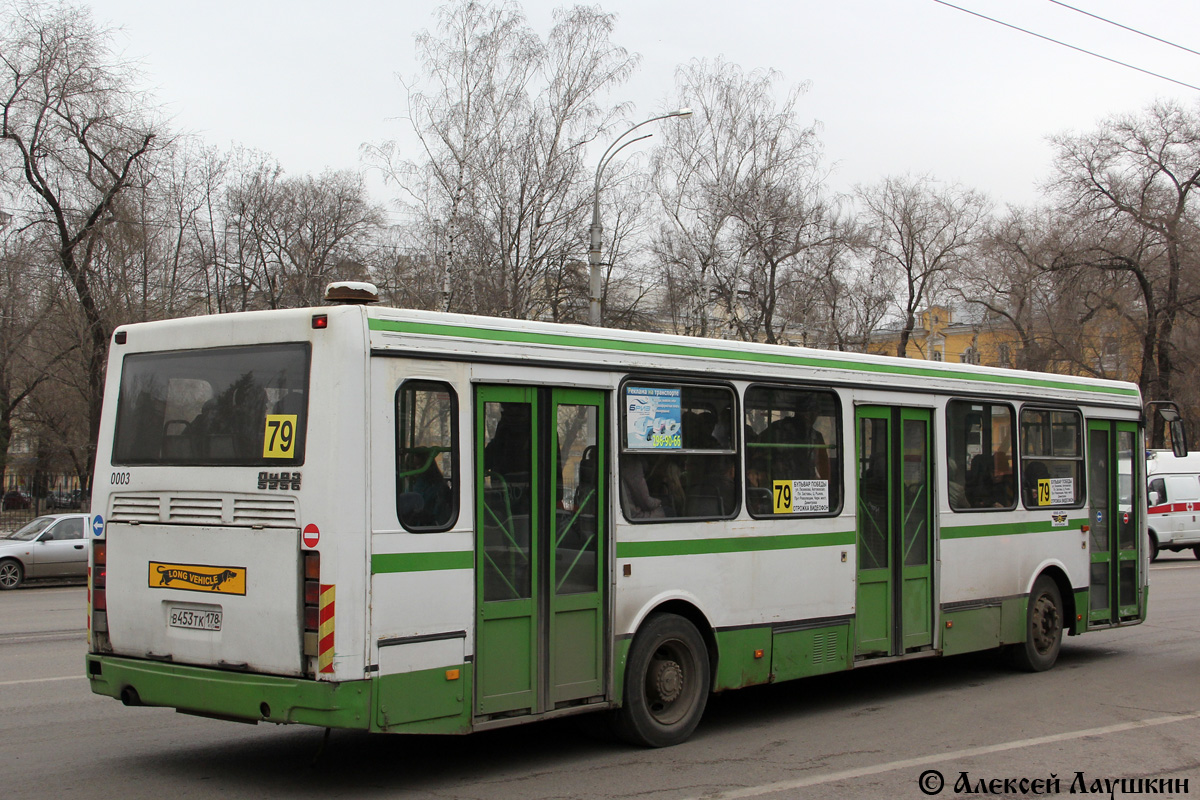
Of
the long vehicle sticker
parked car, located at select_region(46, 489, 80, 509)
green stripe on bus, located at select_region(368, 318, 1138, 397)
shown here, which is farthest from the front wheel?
parked car, located at select_region(46, 489, 80, 509)

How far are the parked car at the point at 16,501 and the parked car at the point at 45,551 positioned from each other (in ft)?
57.0

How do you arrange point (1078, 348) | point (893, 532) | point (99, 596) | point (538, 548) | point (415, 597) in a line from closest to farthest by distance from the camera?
point (415, 597) → point (99, 596) → point (538, 548) → point (893, 532) → point (1078, 348)

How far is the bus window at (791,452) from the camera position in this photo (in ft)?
27.5

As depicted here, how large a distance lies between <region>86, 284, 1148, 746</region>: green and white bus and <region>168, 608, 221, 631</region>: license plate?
0.08ft

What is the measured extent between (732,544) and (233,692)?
11.6 ft

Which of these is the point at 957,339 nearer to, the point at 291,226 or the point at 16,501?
the point at 291,226

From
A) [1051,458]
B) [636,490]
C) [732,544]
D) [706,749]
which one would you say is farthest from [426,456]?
[1051,458]

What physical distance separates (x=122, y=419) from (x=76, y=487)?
3734 centimetres

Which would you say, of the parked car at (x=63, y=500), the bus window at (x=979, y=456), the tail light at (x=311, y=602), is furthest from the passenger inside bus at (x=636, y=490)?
the parked car at (x=63, y=500)

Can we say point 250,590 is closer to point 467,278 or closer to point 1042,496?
point 1042,496

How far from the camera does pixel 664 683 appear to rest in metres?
7.66

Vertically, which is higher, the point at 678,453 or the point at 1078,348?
the point at 1078,348

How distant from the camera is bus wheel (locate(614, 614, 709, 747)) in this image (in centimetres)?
741

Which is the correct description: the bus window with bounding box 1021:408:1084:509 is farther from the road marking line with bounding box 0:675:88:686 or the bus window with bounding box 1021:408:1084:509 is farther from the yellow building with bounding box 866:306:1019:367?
the yellow building with bounding box 866:306:1019:367
